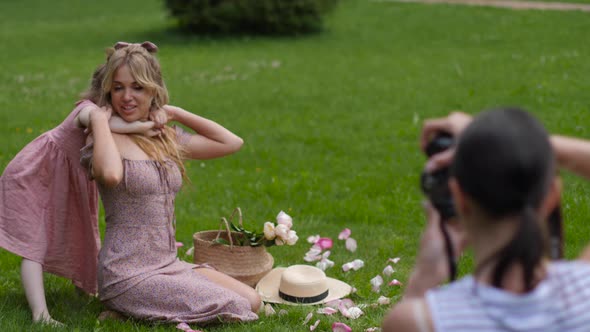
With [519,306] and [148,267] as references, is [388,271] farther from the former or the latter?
[519,306]

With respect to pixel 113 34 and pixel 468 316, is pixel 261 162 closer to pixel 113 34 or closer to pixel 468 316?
pixel 468 316

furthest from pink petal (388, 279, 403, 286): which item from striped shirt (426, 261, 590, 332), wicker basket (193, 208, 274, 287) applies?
striped shirt (426, 261, 590, 332)

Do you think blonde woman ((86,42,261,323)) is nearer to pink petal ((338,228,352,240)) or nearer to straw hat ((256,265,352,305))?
straw hat ((256,265,352,305))

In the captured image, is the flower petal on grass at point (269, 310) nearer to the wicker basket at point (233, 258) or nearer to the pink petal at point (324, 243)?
the wicker basket at point (233, 258)

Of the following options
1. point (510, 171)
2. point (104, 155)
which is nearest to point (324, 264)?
point (104, 155)

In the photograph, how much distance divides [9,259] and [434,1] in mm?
18359

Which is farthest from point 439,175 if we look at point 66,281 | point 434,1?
point 434,1

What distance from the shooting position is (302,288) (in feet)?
15.9

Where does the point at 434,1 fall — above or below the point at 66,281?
below

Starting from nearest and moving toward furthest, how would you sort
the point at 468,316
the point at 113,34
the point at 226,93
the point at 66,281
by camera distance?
1. the point at 468,316
2. the point at 66,281
3. the point at 226,93
4. the point at 113,34

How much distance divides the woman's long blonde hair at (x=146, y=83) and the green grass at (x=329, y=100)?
95 cm

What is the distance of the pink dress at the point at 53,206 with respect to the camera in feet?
15.3

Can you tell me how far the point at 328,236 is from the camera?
20.2ft

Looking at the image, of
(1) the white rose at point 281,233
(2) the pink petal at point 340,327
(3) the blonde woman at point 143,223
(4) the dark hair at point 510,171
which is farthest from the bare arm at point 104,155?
(4) the dark hair at point 510,171
